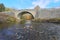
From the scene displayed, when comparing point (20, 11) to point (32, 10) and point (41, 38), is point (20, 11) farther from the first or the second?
point (41, 38)

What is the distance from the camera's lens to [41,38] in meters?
11.6

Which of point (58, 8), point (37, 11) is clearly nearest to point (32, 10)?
point (37, 11)

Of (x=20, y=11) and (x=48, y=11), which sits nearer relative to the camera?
(x=48, y=11)

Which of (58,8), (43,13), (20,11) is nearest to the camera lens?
(58,8)

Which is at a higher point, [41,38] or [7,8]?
[7,8]

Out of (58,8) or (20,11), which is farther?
(20,11)

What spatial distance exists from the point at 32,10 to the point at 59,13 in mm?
8307

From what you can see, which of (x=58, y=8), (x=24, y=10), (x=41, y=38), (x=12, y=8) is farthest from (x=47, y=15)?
(x=41, y=38)

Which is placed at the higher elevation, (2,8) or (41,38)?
(2,8)

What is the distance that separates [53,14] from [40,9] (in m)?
4.13

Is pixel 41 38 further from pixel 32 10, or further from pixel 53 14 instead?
pixel 32 10

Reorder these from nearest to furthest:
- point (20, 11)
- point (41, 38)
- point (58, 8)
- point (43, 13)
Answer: point (41, 38), point (58, 8), point (43, 13), point (20, 11)

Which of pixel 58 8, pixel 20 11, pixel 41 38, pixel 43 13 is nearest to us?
pixel 41 38

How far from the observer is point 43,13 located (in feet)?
132
